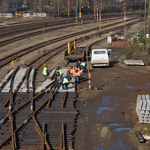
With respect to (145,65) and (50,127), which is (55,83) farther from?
(145,65)

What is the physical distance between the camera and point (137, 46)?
28188 millimetres

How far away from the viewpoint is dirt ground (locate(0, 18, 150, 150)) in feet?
36.3

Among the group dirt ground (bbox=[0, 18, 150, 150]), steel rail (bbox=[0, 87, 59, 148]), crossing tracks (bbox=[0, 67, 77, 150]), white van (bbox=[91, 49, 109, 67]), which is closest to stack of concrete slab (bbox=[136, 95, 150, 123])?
dirt ground (bbox=[0, 18, 150, 150])

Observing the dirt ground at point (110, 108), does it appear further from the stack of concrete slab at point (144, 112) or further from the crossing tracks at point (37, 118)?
the crossing tracks at point (37, 118)

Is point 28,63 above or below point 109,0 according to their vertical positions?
below

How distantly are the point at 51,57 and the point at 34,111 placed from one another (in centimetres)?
1681

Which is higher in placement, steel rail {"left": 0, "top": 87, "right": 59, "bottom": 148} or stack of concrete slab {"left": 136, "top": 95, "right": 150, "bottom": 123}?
stack of concrete slab {"left": 136, "top": 95, "right": 150, "bottom": 123}

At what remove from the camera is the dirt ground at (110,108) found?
36.3ft

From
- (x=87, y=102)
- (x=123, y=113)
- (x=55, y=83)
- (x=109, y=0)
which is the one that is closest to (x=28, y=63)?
(x=55, y=83)

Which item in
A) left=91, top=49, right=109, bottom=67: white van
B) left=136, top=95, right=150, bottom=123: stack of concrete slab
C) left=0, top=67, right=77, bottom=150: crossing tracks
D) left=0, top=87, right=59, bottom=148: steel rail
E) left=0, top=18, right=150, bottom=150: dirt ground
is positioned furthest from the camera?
left=91, top=49, right=109, bottom=67: white van

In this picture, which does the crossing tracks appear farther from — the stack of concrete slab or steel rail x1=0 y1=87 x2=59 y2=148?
the stack of concrete slab

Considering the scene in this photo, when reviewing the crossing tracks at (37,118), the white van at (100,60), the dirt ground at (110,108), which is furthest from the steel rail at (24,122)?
the white van at (100,60)

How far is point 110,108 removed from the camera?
14.8 m

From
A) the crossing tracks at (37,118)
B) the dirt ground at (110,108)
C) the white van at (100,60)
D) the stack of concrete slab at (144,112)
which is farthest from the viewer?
the white van at (100,60)
